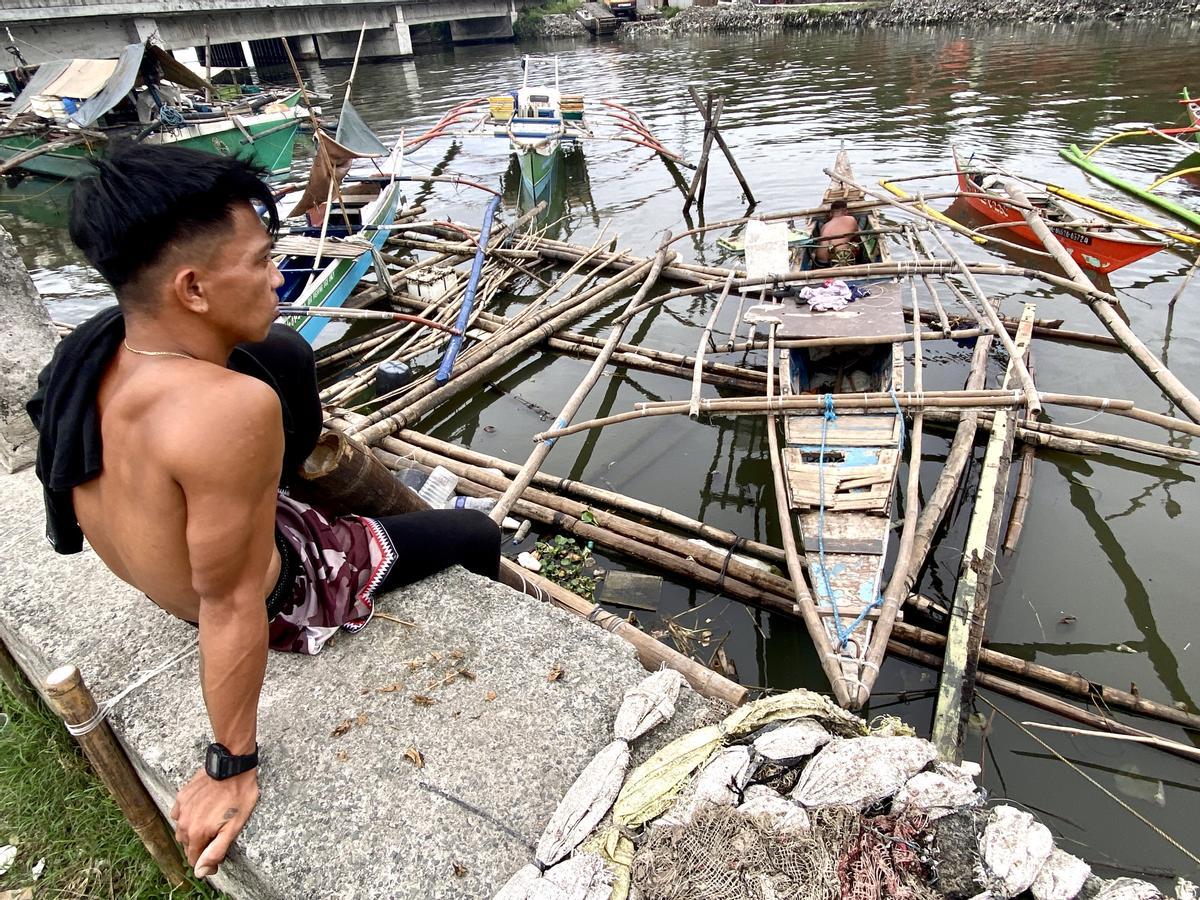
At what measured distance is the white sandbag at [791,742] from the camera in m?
2.02

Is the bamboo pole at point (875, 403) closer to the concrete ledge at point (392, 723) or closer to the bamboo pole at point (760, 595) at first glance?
the bamboo pole at point (760, 595)

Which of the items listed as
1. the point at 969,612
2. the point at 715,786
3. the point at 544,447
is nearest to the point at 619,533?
the point at 544,447

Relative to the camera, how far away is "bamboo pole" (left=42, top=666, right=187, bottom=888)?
6.70 feet

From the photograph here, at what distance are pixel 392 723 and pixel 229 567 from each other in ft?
3.06

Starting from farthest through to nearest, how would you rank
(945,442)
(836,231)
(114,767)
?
(836,231) → (945,442) → (114,767)

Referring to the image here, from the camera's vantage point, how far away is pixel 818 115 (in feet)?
63.1

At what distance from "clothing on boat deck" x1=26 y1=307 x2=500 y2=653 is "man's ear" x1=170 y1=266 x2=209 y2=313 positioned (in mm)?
299

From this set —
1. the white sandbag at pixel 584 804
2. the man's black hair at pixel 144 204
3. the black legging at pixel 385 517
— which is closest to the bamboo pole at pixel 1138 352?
the white sandbag at pixel 584 804

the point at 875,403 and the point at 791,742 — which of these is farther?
the point at 875,403

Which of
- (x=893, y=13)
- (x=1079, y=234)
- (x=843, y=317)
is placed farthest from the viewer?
(x=893, y=13)

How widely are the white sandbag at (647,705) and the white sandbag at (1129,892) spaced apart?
1.24m

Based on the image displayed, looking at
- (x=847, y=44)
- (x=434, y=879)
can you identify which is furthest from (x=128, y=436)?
(x=847, y=44)

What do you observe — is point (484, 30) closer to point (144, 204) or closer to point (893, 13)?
point (893, 13)

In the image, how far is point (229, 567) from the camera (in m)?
1.69
